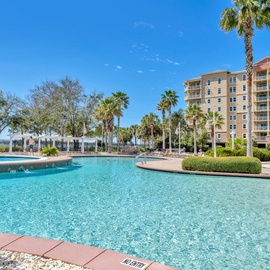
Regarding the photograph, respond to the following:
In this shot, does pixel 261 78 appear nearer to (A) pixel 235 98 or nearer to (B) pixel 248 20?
(A) pixel 235 98

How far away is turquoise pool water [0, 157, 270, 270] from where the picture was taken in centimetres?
427

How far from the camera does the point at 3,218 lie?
609cm

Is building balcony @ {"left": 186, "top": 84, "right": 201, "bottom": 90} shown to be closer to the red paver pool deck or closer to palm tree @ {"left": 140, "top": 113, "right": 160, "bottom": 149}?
palm tree @ {"left": 140, "top": 113, "right": 160, "bottom": 149}

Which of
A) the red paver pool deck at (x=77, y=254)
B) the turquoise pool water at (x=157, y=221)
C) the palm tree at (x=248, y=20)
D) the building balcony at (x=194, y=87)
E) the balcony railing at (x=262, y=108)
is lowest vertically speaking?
the turquoise pool water at (x=157, y=221)

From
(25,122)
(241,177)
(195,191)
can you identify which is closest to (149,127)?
(25,122)

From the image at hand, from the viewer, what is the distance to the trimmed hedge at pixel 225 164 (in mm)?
14938

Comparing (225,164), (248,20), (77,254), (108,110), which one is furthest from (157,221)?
(108,110)

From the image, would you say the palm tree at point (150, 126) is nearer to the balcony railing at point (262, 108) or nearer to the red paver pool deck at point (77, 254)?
the balcony railing at point (262, 108)

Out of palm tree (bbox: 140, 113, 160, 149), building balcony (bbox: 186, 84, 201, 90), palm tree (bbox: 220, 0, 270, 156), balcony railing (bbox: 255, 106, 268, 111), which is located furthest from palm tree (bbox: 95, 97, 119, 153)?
balcony railing (bbox: 255, 106, 268, 111)

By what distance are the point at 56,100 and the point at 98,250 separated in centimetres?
4110

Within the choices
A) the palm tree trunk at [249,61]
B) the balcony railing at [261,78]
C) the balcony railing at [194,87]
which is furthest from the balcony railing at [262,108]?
the palm tree trunk at [249,61]

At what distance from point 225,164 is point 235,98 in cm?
3921

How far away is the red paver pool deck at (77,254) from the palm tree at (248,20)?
15.6 meters

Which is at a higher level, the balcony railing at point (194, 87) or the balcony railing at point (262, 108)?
the balcony railing at point (194, 87)
